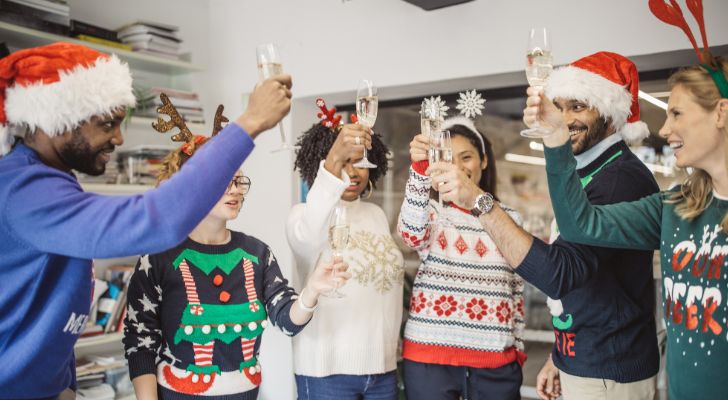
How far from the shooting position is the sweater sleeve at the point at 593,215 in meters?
1.44

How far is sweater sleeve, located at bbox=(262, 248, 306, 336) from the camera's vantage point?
1.85 m

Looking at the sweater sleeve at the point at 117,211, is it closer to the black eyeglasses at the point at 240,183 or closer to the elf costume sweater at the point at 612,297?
the black eyeglasses at the point at 240,183

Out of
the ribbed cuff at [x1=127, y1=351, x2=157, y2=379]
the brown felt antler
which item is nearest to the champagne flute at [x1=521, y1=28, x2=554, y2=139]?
the brown felt antler

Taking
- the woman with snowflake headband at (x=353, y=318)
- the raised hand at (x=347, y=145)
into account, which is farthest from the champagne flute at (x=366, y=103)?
the woman with snowflake headband at (x=353, y=318)

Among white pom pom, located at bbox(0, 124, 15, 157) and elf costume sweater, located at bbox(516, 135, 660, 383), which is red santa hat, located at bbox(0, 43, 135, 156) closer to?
white pom pom, located at bbox(0, 124, 15, 157)

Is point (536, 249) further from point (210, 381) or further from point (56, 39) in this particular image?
point (56, 39)

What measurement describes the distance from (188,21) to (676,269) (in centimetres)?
327

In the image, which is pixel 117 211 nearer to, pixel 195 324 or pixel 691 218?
pixel 195 324

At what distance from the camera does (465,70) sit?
2848 millimetres

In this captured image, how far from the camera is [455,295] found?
2.03 metres

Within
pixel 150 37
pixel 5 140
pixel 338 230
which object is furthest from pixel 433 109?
pixel 150 37

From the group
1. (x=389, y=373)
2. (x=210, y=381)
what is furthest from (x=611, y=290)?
(x=210, y=381)

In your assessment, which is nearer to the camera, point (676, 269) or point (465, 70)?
point (676, 269)

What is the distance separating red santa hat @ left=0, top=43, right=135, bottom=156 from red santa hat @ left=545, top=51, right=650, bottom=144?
1309mm
